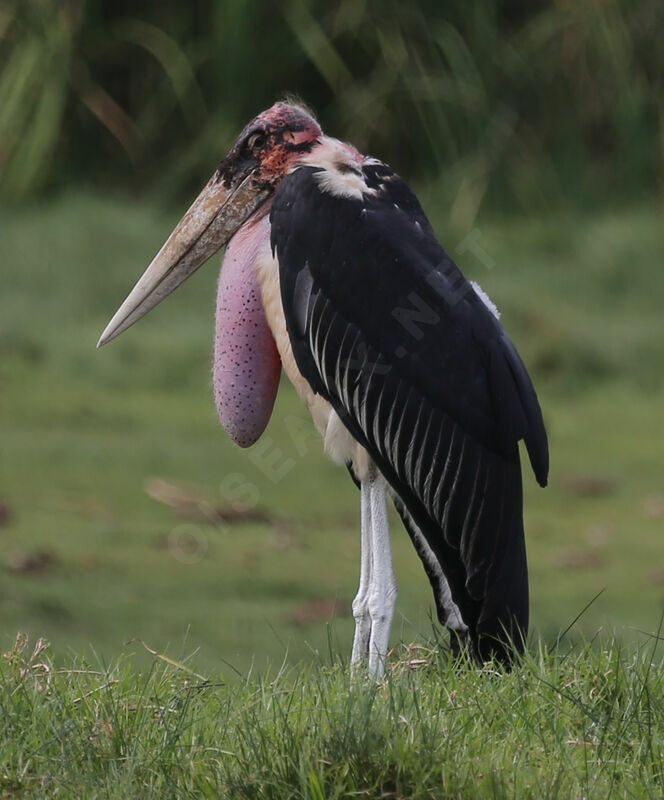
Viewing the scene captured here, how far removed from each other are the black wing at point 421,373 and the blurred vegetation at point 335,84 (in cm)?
702

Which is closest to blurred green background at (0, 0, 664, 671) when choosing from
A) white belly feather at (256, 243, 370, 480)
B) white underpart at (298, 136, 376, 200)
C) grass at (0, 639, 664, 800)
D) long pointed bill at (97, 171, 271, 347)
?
long pointed bill at (97, 171, 271, 347)

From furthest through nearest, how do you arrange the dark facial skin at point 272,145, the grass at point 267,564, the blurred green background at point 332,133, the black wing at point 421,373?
the blurred green background at point 332,133
the dark facial skin at point 272,145
the black wing at point 421,373
the grass at point 267,564

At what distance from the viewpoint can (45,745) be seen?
137 inches

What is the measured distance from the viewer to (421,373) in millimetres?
4422

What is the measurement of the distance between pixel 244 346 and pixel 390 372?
0.39m

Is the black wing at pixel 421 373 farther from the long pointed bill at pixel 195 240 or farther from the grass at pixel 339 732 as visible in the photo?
the grass at pixel 339 732

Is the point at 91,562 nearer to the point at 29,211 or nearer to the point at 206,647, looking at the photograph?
the point at 206,647

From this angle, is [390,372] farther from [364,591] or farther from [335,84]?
[335,84]

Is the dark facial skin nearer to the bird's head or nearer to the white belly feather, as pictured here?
the bird's head

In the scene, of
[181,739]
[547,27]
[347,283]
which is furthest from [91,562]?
[547,27]

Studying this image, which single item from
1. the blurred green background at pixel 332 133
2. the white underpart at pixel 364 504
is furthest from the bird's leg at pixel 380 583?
the blurred green background at pixel 332 133

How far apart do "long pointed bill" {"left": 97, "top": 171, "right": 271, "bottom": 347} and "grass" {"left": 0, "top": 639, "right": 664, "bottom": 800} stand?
1058 mm

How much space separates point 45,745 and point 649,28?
9.59 m

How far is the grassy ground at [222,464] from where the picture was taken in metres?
6.99
